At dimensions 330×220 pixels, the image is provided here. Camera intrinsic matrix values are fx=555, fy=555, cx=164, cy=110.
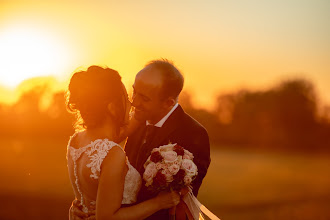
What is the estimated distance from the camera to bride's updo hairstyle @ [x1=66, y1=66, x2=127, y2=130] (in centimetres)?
508

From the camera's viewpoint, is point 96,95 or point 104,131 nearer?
point 96,95

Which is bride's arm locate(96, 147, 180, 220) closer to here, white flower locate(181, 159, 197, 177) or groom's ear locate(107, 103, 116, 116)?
groom's ear locate(107, 103, 116, 116)

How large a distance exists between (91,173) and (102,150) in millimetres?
234

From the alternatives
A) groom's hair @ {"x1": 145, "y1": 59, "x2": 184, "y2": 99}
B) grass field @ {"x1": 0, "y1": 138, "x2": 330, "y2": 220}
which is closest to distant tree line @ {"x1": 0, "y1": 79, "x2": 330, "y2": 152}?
grass field @ {"x1": 0, "y1": 138, "x2": 330, "y2": 220}

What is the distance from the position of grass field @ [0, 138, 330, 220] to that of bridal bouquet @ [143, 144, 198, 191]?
9202mm

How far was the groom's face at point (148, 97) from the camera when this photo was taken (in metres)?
5.99

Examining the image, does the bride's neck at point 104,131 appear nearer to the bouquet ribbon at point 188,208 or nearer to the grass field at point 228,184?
the bouquet ribbon at point 188,208

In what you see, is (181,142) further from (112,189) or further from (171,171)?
(112,189)

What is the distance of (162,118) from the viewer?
6.02 m

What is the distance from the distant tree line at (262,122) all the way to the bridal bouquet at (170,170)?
40.4 metres

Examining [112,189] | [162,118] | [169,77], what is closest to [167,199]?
[112,189]

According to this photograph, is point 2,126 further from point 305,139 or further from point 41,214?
point 41,214

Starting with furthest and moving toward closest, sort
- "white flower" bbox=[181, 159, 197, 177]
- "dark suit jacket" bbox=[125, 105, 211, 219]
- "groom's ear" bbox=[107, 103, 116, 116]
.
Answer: "dark suit jacket" bbox=[125, 105, 211, 219] → "white flower" bbox=[181, 159, 197, 177] → "groom's ear" bbox=[107, 103, 116, 116]

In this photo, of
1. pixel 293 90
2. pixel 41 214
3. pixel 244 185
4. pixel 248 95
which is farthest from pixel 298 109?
pixel 41 214
